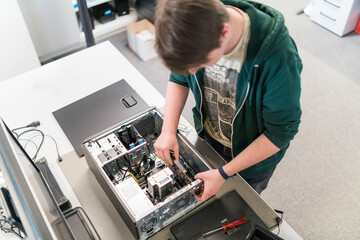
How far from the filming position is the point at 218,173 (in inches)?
43.8

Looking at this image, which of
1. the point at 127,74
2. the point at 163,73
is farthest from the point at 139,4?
the point at 127,74

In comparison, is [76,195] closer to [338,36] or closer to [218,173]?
[218,173]

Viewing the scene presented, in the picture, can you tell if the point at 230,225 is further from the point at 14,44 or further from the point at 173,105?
the point at 14,44

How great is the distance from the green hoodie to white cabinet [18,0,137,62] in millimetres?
1959

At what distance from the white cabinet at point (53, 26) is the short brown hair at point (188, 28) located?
6.65 ft

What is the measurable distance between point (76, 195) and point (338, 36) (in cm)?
282

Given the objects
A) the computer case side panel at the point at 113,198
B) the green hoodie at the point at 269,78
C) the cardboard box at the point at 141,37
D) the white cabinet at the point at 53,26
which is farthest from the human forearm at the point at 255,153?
the white cabinet at the point at 53,26

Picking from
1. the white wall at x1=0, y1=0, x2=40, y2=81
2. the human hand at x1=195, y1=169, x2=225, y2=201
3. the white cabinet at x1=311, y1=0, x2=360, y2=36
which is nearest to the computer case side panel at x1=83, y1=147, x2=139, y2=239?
the human hand at x1=195, y1=169, x2=225, y2=201

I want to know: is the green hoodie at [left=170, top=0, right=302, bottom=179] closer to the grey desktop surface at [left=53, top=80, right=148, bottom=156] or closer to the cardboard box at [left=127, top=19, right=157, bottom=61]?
the grey desktop surface at [left=53, top=80, right=148, bottom=156]

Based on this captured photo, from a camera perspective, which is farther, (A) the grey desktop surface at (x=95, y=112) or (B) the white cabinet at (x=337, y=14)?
(B) the white cabinet at (x=337, y=14)

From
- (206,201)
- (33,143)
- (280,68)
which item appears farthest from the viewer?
(33,143)

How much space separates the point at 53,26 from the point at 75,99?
52.4 inches

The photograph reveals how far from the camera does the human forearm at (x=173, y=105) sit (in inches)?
49.1

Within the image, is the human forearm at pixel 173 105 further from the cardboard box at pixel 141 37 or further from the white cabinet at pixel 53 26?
the white cabinet at pixel 53 26
